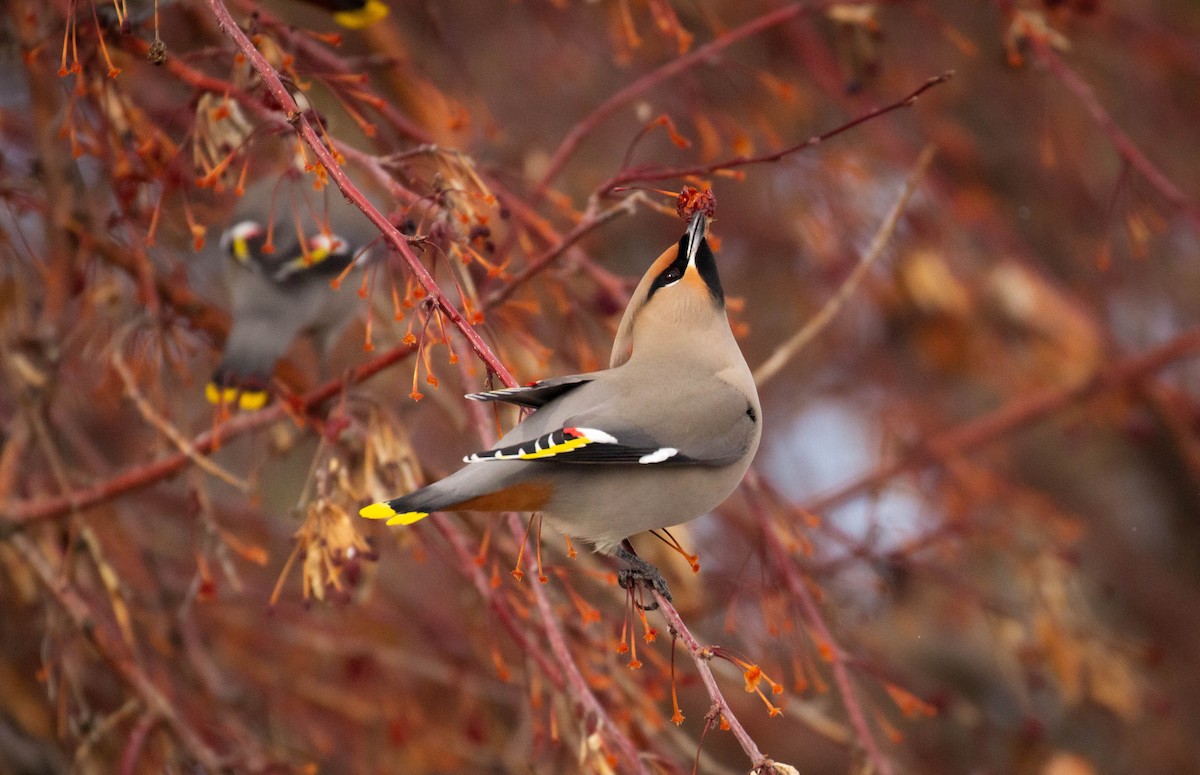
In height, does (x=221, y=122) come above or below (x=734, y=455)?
above

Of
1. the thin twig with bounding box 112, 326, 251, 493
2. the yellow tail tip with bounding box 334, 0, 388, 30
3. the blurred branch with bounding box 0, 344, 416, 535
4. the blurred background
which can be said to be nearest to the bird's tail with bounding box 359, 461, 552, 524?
the blurred background

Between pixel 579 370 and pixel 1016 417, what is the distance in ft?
7.20

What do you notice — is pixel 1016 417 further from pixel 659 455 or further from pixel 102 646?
pixel 102 646

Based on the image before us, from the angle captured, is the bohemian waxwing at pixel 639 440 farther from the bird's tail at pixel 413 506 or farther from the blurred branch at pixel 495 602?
the blurred branch at pixel 495 602

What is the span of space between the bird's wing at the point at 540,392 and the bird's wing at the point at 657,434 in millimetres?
74

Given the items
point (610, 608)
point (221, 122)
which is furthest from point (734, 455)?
point (610, 608)

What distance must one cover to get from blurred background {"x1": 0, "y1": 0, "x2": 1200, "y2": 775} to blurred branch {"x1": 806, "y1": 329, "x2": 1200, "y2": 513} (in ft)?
0.08

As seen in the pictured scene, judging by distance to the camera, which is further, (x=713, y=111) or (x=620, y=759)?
(x=713, y=111)

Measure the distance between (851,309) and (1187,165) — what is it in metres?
2.11

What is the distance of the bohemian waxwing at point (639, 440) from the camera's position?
2.51 metres

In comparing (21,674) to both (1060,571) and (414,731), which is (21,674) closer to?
(414,731)

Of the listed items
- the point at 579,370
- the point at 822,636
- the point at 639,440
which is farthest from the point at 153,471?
the point at 822,636

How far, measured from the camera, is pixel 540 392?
2648 millimetres

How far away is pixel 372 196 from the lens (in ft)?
15.0
